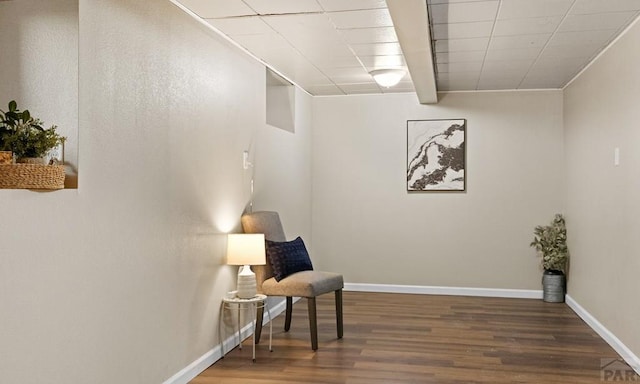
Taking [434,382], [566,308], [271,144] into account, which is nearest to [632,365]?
[434,382]

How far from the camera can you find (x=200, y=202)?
162 inches

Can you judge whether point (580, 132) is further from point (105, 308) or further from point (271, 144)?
point (105, 308)

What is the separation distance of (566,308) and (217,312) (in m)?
3.67

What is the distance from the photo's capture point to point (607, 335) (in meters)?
4.89

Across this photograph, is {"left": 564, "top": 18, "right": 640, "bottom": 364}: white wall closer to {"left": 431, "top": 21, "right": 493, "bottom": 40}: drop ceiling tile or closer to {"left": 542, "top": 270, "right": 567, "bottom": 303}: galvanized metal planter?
{"left": 542, "top": 270, "right": 567, "bottom": 303}: galvanized metal planter

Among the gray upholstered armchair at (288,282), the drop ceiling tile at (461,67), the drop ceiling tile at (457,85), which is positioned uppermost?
the drop ceiling tile at (461,67)

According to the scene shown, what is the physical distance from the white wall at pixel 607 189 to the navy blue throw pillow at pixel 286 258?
2354 mm

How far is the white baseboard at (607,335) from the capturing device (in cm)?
425

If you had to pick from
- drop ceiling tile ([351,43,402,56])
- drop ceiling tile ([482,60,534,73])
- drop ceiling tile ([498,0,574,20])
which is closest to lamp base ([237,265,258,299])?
drop ceiling tile ([351,43,402,56])

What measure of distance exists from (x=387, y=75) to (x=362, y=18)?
5.83 ft

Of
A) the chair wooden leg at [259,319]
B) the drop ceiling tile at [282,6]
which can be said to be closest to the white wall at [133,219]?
the chair wooden leg at [259,319]

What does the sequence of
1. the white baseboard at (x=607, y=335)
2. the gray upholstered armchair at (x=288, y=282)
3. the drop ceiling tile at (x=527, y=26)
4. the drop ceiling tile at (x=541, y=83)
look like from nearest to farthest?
1. the drop ceiling tile at (x=527, y=26)
2. the white baseboard at (x=607, y=335)
3. the gray upholstered armchair at (x=288, y=282)
4. the drop ceiling tile at (x=541, y=83)

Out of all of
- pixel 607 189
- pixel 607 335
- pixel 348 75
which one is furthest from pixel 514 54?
pixel 607 335

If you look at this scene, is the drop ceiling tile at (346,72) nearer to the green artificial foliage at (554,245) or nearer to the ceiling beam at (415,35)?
the ceiling beam at (415,35)
